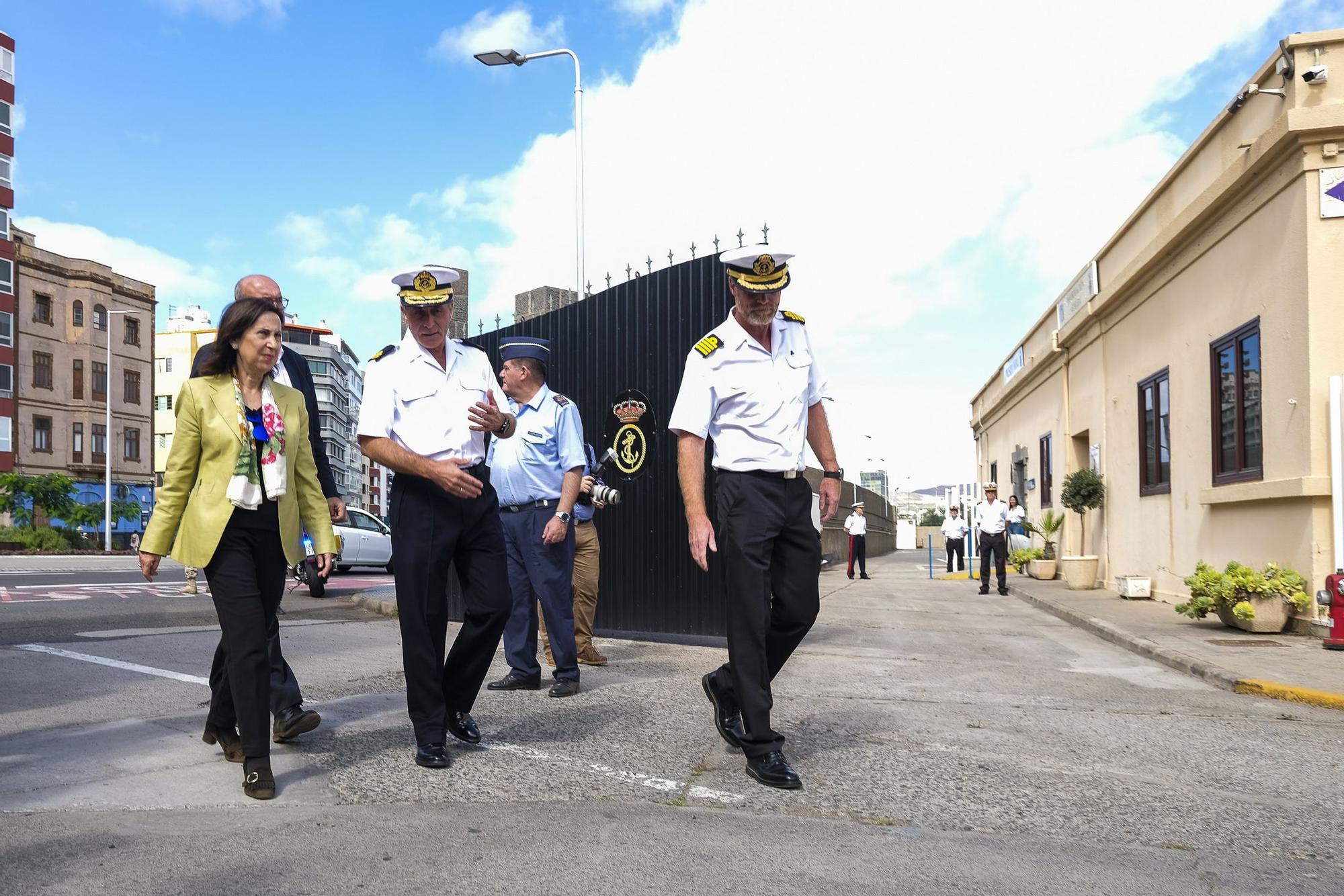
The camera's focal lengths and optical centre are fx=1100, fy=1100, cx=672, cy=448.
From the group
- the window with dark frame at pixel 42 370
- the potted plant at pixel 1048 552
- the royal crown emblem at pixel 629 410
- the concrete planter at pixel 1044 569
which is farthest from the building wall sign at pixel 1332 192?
the window with dark frame at pixel 42 370

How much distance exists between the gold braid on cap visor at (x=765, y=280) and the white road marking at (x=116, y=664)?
3.85 metres

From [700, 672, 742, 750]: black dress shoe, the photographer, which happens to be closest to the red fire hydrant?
the photographer

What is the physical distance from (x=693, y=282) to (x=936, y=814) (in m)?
5.91

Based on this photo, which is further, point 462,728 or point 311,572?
point 311,572

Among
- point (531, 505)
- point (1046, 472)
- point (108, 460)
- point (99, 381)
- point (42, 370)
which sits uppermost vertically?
point (42, 370)

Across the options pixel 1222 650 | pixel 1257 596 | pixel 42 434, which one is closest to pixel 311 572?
pixel 1222 650

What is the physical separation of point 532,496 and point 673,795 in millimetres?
2831

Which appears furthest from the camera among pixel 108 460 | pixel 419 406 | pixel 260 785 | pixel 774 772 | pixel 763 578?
pixel 108 460

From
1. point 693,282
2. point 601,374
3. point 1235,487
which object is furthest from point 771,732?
point 1235,487

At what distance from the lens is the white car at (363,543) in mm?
23562

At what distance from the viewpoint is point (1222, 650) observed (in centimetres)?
900

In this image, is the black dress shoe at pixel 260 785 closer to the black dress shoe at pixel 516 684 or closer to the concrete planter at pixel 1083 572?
the black dress shoe at pixel 516 684

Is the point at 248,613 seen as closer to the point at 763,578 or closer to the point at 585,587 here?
the point at 763,578

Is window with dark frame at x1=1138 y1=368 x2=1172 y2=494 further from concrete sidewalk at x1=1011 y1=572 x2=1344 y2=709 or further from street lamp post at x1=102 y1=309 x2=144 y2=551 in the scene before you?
street lamp post at x1=102 y1=309 x2=144 y2=551
